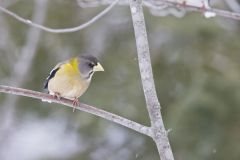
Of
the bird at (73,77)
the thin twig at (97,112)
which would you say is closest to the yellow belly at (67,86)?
the bird at (73,77)

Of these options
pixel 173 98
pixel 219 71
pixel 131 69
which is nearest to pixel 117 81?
pixel 131 69

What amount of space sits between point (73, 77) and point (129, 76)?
2.77 metres

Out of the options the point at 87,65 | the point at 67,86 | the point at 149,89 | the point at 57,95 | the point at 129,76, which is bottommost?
the point at 149,89

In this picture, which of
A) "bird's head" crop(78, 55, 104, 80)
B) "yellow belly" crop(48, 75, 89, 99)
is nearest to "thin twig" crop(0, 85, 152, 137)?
"yellow belly" crop(48, 75, 89, 99)

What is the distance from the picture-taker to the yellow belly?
3904 mm

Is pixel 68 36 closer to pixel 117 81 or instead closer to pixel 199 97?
pixel 117 81

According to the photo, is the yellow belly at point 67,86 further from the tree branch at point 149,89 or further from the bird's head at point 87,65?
the tree branch at point 149,89

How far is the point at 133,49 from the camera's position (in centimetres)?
689

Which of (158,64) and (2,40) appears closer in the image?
(158,64)

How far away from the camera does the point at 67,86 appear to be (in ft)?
12.9

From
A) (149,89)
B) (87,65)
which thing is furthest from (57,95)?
(149,89)

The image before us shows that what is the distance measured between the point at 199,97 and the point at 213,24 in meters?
0.80

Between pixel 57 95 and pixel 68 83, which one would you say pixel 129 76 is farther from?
pixel 57 95

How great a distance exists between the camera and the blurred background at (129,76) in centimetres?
621
